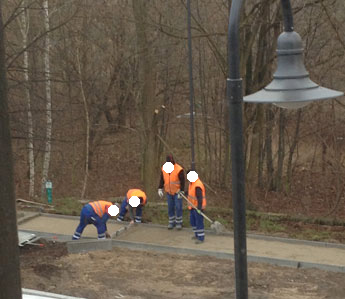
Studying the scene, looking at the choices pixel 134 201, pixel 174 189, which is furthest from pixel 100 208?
pixel 174 189

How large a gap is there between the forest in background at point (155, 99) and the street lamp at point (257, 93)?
434 inches

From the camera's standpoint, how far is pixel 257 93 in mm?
4391

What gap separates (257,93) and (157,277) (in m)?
6.85

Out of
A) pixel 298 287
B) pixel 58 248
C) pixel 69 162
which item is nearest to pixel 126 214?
pixel 58 248

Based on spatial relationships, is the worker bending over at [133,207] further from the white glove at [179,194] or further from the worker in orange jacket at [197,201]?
the worker in orange jacket at [197,201]

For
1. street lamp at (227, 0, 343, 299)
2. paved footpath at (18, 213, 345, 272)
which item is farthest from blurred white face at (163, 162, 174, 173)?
street lamp at (227, 0, 343, 299)

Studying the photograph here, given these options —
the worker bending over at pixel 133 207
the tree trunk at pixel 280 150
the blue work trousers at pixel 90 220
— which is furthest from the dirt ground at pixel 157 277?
the tree trunk at pixel 280 150

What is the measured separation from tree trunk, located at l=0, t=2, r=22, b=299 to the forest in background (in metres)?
10.5

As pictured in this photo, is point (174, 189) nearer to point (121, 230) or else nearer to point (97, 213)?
point (121, 230)

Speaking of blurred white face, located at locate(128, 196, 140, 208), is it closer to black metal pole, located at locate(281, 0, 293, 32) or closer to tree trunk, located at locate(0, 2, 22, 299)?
tree trunk, located at locate(0, 2, 22, 299)

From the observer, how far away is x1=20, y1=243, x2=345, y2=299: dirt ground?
389 inches

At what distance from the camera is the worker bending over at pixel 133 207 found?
1295cm

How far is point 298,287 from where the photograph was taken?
10133mm

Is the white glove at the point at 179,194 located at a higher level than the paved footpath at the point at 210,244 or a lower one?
higher
